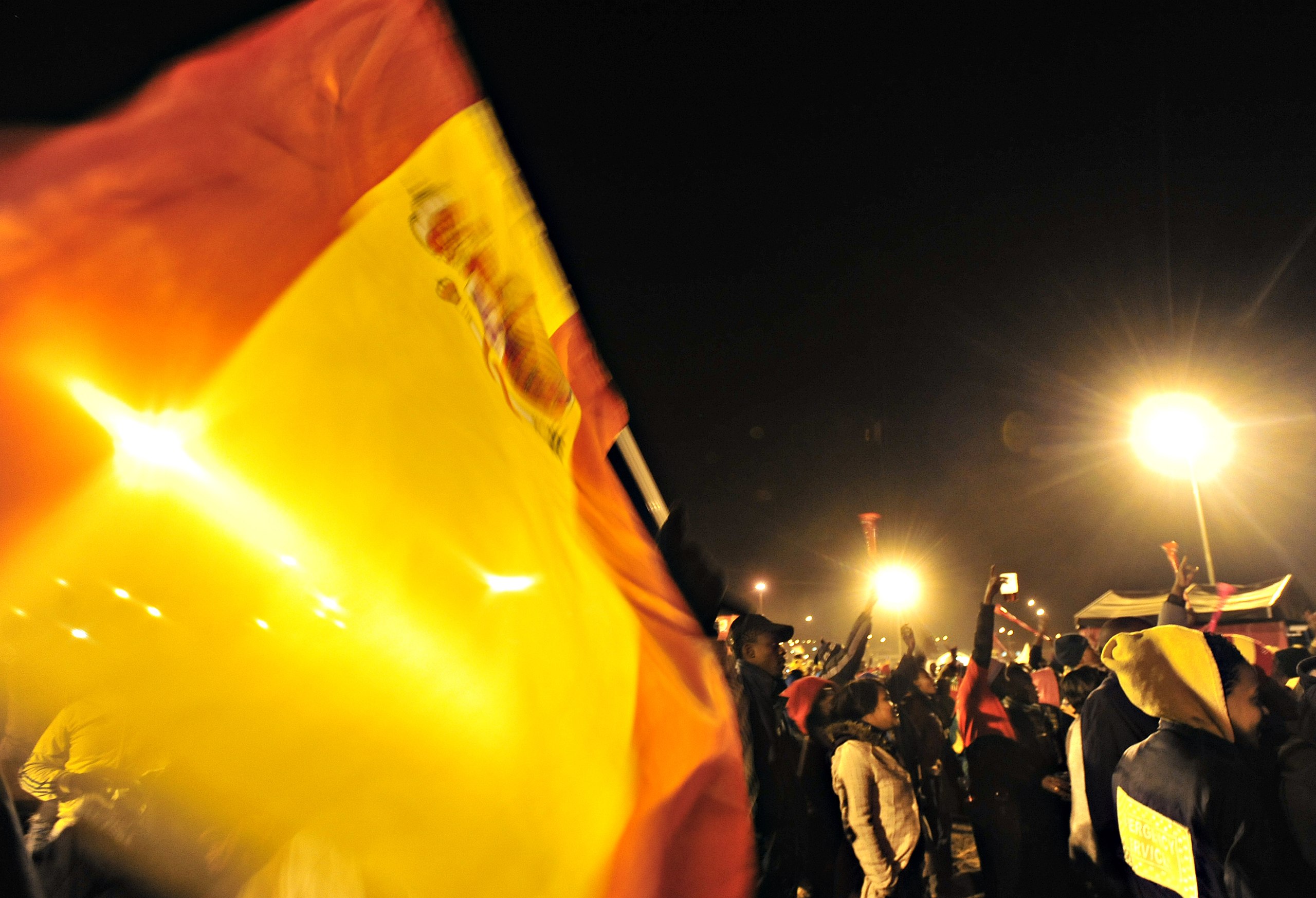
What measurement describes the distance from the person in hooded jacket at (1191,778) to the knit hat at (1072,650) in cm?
385

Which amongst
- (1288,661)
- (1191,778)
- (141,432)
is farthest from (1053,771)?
(141,432)

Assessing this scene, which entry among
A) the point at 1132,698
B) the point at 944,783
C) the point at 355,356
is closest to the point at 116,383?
the point at 355,356

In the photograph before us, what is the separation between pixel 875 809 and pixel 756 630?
117cm

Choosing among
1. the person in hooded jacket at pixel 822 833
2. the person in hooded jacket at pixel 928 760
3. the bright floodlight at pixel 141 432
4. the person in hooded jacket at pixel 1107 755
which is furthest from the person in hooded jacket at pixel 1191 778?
the bright floodlight at pixel 141 432

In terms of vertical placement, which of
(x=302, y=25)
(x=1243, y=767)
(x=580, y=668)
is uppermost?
(x=302, y=25)

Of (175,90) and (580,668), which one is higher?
(175,90)

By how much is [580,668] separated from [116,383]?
4.07 feet

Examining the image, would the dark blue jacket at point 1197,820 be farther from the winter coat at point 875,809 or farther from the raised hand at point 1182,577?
the raised hand at point 1182,577

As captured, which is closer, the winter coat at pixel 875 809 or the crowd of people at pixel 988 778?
the crowd of people at pixel 988 778

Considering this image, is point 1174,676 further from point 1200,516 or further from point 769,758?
point 1200,516

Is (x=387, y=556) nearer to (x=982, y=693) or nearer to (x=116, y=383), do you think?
(x=116, y=383)

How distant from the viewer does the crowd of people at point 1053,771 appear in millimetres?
2916

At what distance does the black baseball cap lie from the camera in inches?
171

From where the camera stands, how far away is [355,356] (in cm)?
187
